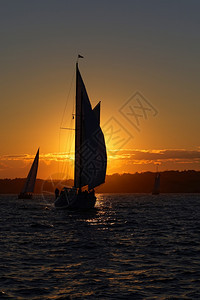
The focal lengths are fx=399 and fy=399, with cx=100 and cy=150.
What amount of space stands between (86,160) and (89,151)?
4.46 feet

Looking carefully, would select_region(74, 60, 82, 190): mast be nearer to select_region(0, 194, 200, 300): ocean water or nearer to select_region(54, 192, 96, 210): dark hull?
select_region(54, 192, 96, 210): dark hull

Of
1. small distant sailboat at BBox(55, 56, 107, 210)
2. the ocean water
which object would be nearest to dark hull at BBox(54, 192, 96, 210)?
small distant sailboat at BBox(55, 56, 107, 210)

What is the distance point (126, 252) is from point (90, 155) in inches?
1301

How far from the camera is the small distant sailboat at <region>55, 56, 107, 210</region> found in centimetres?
5638

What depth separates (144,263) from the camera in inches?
824

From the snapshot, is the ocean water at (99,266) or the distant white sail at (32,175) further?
the distant white sail at (32,175)

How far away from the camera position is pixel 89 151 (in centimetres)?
5684

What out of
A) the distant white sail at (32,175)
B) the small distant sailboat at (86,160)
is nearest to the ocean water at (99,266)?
the small distant sailboat at (86,160)

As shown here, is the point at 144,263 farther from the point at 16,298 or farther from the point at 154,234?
the point at 154,234

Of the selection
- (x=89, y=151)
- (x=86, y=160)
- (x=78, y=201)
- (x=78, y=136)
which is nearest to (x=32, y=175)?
(x=78, y=136)

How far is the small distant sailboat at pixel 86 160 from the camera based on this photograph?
185 ft

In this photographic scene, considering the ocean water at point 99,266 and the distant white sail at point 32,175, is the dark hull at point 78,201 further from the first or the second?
the distant white sail at point 32,175

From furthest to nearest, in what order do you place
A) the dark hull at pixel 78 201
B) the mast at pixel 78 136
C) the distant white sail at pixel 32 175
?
the distant white sail at pixel 32 175 < the mast at pixel 78 136 < the dark hull at pixel 78 201

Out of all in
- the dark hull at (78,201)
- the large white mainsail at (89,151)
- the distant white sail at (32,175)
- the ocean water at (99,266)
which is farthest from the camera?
the distant white sail at (32,175)
